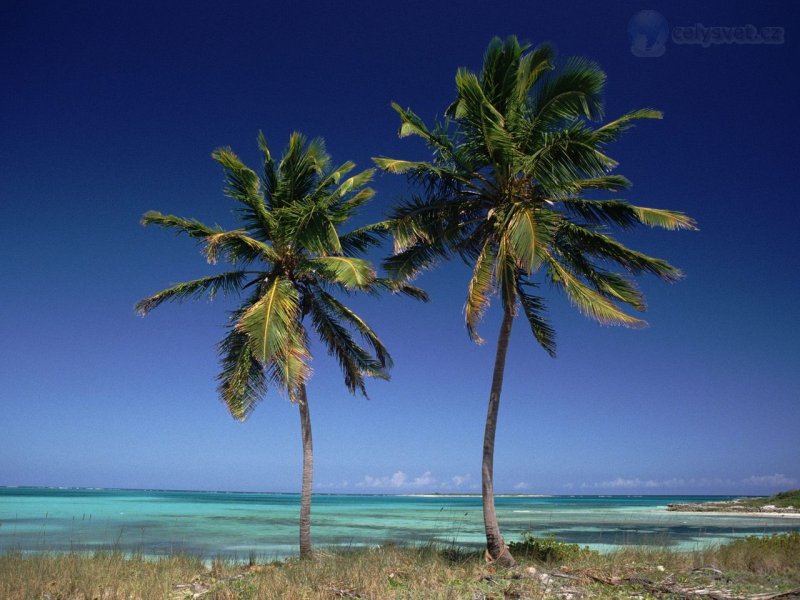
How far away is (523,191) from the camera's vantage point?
1376 cm

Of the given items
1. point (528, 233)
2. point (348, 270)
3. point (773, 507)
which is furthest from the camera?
point (773, 507)

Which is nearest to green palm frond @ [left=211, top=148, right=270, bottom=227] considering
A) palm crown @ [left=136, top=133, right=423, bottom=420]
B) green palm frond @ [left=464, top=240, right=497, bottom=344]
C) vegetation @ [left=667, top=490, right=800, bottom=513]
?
palm crown @ [left=136, top=133, right=423, bottom=420]

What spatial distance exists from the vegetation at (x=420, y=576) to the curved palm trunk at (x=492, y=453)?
1.49ft

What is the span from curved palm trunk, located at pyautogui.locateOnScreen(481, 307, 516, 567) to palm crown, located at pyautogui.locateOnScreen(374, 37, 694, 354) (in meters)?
0.83

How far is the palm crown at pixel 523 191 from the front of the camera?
12922mm

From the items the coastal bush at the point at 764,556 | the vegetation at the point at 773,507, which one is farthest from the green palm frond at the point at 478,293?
the vegetation at the point at 773,507

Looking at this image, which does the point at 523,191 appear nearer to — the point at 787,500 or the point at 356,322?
the point at 356,322

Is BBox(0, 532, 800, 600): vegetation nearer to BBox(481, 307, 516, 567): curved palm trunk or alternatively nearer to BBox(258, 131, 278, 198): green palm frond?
BBox(481, 307, 516, 567): curved palm trunk

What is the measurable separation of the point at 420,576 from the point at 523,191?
8374 mm

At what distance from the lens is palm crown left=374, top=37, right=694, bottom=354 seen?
1292 cm

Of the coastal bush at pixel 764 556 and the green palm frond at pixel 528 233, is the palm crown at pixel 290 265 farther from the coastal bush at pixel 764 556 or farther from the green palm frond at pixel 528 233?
the coastal bush at pixel 764 556

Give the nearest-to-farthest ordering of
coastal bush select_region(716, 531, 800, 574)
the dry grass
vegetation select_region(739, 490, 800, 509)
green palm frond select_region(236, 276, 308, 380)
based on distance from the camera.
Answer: the dry grass → coastal bush select_region(716, 531, 800, 574) → green palm frond select_region(236, 276, 308, 380) → vegetation select_region(739, 490, 800, 509)

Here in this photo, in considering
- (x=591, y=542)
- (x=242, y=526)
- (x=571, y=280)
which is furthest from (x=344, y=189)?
(x=242, y=526)

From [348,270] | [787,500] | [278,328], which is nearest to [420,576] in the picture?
[278,328]
